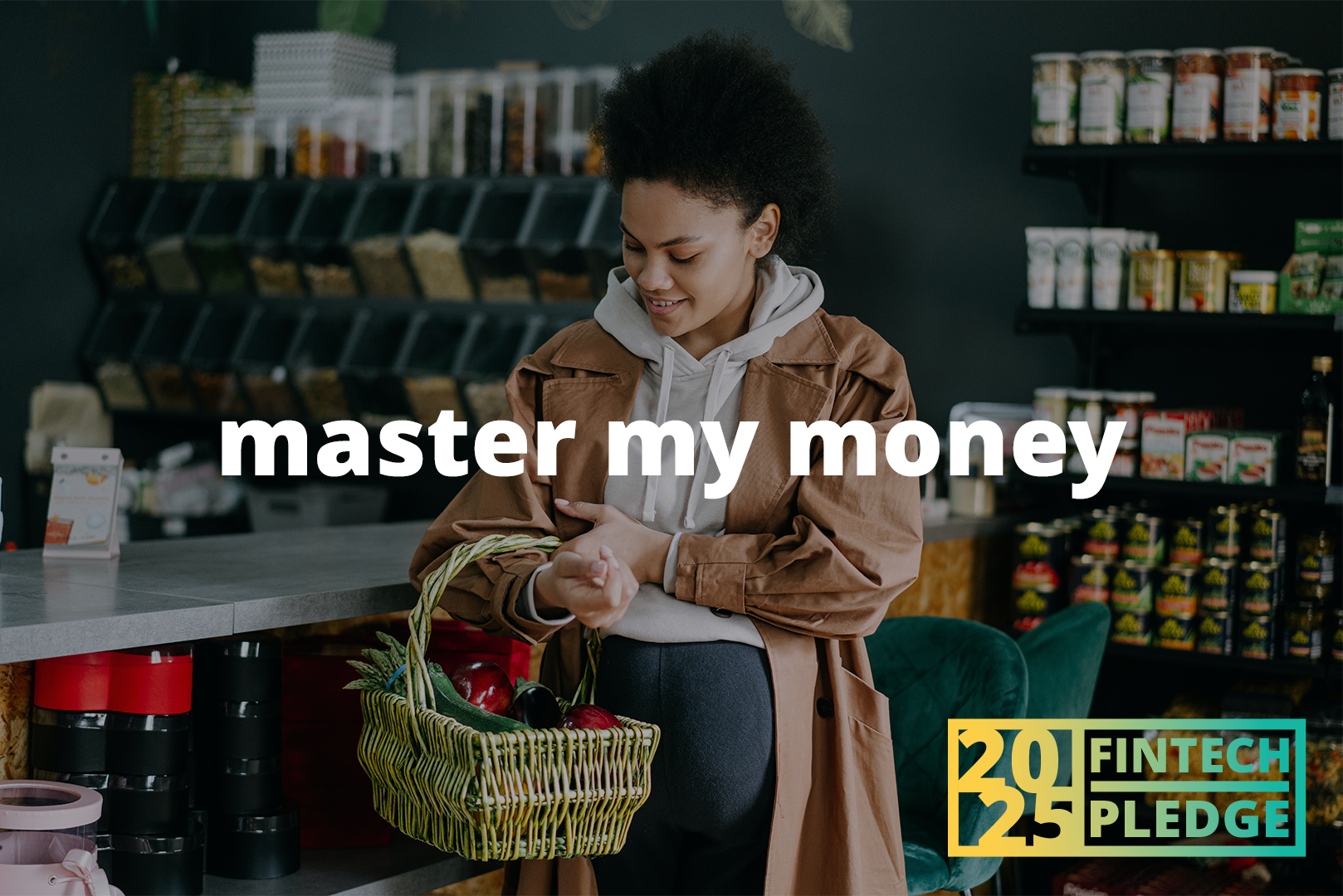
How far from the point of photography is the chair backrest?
214cm

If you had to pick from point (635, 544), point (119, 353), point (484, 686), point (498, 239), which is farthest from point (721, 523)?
point (119, 353)

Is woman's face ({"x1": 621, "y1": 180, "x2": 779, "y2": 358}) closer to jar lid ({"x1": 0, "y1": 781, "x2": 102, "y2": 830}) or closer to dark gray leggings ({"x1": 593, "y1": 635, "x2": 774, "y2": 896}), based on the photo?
dark gray leggings ({"x1": 593, "y1": 635, "x2": 774, "y2": 896})

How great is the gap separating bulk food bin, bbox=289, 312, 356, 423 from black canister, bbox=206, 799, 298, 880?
10.2ft

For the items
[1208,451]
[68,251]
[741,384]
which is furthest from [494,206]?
[741,384]

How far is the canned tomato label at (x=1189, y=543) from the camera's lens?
3.33 metres

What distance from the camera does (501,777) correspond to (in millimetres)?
1359

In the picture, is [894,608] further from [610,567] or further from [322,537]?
[610,567]

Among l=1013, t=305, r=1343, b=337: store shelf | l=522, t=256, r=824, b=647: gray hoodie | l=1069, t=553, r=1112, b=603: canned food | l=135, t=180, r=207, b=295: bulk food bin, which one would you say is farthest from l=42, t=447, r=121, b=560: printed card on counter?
l=135, t=180, r=207, b=295: bulk food bin

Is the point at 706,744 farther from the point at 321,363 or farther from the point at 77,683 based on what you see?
Result: the point at 321,363

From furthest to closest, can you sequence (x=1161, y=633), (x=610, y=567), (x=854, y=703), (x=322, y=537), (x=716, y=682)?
(x=1161, y=633) → (x=322, y=537) → (x=854, y=703) → (x=716, y=682) → (x=610, y=567)

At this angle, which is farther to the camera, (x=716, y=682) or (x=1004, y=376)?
(x=1004, y=376)

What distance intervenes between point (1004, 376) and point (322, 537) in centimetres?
228

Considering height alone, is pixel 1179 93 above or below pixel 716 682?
above

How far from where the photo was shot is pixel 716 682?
154 centimetres
